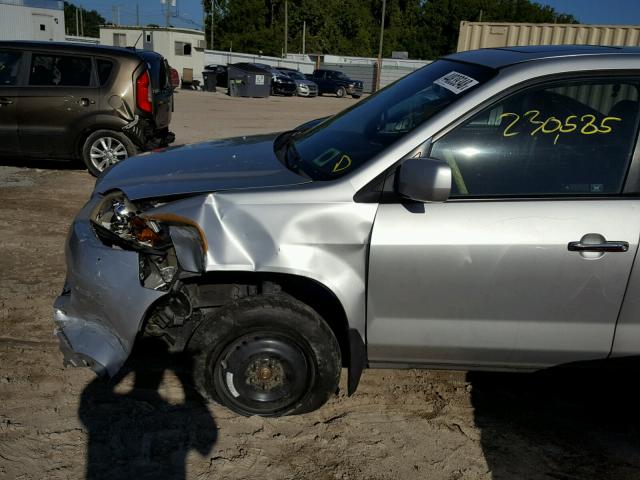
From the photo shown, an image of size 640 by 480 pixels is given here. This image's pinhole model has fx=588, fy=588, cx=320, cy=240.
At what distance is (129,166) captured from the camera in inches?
140

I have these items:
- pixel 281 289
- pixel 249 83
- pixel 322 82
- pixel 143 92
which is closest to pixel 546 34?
pixel 143 92

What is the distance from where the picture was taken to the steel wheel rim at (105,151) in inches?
316

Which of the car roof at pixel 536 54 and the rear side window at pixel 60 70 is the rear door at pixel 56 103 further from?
the car roof at pixel 536 54

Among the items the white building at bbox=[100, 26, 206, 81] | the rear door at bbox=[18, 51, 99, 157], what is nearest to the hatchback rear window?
the rear door at bbox=[18, 51, 99, 157]

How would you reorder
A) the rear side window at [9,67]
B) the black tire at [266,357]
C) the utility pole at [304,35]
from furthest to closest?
the utility pole at [304,35], the rear side window at [9,67], the black tire at [266,357]

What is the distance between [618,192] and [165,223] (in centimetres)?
216

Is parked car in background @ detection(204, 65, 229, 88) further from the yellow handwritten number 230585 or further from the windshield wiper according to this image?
the yellow handwritten number 230585

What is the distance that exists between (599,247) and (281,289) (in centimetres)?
153

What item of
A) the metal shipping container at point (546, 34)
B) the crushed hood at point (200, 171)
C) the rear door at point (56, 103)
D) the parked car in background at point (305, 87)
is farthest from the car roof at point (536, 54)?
the parked car in background at point (305, 87)

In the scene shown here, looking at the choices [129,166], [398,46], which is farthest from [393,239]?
[398,46]

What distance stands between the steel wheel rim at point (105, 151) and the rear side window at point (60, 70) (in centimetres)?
79

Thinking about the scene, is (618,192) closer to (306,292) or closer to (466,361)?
(466,361)

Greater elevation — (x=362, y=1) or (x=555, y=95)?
(x=362, y=1)

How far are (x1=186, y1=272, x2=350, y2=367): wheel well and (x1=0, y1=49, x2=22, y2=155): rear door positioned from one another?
6169 mm
